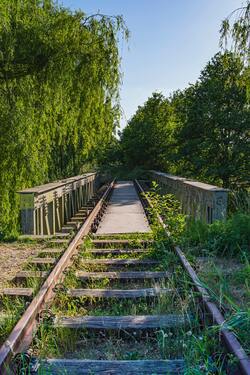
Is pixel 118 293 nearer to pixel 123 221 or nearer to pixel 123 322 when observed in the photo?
pixel 123 322

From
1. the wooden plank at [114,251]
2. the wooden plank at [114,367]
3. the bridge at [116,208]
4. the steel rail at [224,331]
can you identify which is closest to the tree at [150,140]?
the bridge at [116,208]

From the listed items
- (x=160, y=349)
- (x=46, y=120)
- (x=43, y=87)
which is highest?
(x=43, y=87)

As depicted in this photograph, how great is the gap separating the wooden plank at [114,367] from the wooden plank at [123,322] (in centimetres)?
59

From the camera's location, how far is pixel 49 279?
3902mm

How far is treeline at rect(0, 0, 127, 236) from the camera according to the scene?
7.37 meters

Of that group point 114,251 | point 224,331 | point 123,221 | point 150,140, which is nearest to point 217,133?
point 150,140

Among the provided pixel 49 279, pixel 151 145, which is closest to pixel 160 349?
pixel 49 279

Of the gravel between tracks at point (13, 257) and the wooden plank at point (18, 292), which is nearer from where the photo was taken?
the wooden plank at point (18, 292)

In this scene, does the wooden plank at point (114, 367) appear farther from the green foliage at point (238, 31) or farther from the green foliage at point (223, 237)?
the green foliage at point (238, 31)

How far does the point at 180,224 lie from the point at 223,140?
15413mm

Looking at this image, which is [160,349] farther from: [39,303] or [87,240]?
[87,240]

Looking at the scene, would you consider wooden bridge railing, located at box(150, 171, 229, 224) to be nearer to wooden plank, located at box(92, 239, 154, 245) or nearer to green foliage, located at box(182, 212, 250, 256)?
green foliage, located at box(182, 212, 250, 256)

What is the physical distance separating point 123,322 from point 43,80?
5671 millimetres

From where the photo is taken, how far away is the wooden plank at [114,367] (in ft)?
7.82
